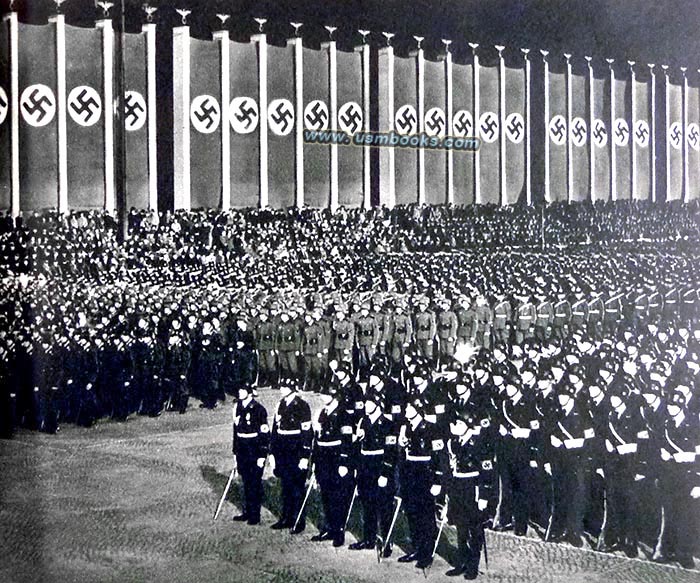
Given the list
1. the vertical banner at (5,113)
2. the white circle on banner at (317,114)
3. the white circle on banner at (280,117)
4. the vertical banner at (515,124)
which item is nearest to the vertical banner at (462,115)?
the vertical banner at (515,124)

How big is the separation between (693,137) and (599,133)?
15.2 ft

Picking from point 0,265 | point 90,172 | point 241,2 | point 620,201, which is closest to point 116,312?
point 90,172

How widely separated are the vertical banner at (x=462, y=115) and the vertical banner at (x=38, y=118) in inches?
230

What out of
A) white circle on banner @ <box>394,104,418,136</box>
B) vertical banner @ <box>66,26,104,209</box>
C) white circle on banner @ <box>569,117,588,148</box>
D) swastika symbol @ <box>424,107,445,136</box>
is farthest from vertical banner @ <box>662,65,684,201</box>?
vertical banner @ <box>66,26,104,209</box>

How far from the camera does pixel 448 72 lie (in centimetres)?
1482

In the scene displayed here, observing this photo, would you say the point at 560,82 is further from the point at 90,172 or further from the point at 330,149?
the point at 90,172

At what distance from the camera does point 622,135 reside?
1242 cm

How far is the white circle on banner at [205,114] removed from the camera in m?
16.0

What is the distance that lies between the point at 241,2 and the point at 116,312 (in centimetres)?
447

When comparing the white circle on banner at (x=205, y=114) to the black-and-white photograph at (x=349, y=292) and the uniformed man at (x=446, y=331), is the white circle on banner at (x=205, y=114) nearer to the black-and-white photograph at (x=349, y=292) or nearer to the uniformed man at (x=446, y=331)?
the black-and-white photograph at (x=349, y=292)

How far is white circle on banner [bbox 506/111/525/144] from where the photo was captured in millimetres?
14352

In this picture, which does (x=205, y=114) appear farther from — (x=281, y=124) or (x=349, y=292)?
(x=349, y=292)

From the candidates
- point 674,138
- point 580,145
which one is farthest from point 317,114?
point 674,138

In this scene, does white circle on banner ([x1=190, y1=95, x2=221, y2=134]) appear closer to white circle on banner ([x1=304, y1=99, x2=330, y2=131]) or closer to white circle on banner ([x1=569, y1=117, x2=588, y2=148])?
white circle on banner ([x1=304, y1=99, x2=330, y2=131])
